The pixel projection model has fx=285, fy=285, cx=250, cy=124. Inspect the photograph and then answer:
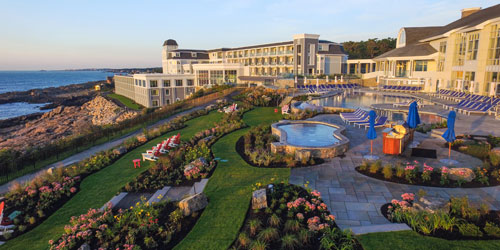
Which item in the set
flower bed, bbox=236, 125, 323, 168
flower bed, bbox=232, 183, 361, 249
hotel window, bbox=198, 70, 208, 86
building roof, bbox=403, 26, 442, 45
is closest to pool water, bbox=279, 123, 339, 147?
flower bed, bbox=236, 125, 323, 168

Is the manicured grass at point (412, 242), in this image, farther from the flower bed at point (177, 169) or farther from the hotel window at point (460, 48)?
the hotel window at point (460, 48)

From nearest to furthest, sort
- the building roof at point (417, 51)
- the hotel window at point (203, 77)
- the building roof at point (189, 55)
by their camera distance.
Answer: the building roof at point (417, 51)
the hotel window at point (203, 77)
the building roof at point (189, 55)

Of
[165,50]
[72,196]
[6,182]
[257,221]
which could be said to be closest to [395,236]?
[257,221]

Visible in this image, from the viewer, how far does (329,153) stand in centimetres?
1123

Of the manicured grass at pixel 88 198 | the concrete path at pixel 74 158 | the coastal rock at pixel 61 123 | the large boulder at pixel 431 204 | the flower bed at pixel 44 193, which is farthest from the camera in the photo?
the coastal rock at pixel 61 123

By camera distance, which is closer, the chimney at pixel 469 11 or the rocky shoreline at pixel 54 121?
the rocky shoreline at pixel 54 121

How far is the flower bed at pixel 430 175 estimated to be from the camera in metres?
8.39

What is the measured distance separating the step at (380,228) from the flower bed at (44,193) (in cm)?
855

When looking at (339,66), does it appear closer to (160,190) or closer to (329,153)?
(329,153)

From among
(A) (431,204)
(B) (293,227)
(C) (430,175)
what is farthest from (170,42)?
(A) (431,204)

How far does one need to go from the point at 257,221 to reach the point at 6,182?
12.3 meters

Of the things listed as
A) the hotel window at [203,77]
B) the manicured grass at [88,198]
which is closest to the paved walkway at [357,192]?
the manicured grass at [88,198]

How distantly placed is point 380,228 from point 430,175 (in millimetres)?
3982

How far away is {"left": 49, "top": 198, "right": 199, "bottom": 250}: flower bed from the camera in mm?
6410
